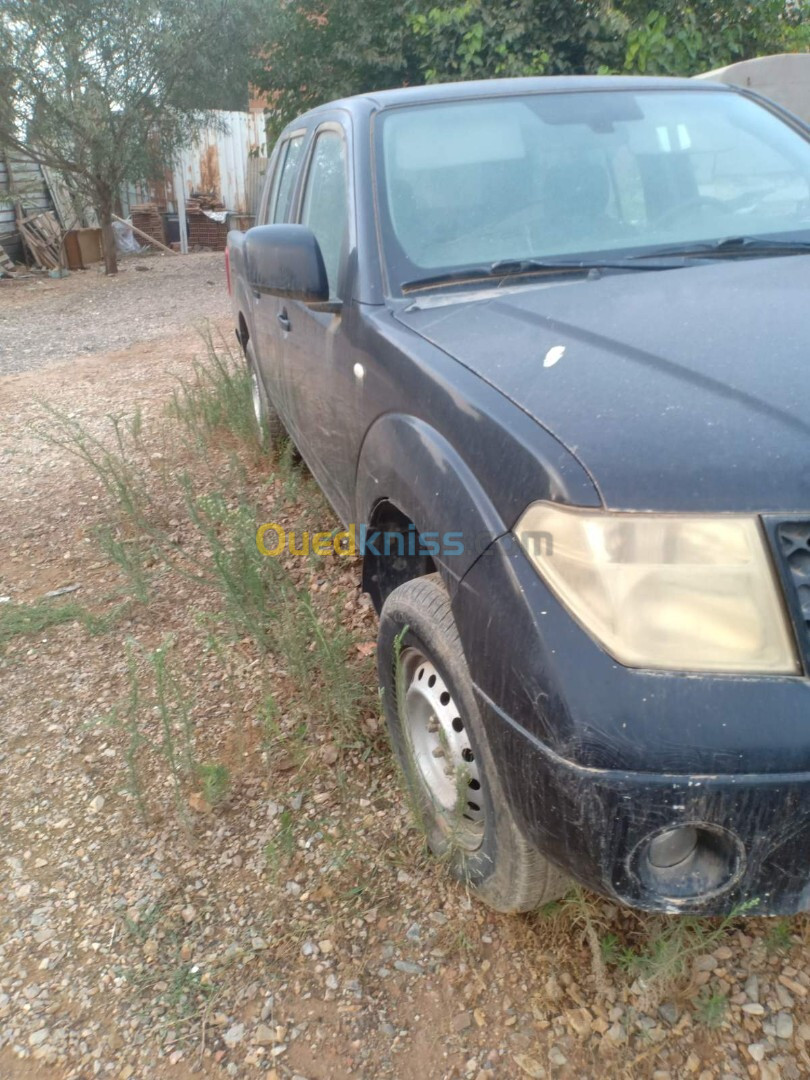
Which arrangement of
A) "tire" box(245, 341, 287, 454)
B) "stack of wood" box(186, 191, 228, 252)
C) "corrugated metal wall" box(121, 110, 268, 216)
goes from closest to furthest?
1. "tire" box(245, 341, 287, 454)
2. "corrugated metal wall" box(121, 110, 268, 216)
3. "stack of wood" box(186, 191, 228, 252)

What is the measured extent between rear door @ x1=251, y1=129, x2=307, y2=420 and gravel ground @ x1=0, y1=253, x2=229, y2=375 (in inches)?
210

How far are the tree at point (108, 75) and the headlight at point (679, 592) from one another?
15211 mm

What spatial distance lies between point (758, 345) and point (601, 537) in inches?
23.4

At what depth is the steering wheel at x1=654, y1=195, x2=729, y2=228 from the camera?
267 cm

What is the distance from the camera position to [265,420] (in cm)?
492

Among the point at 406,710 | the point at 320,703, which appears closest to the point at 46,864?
the point at 320,703

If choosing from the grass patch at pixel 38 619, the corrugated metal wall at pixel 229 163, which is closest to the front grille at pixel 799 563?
the grass patch at pixel 38 619

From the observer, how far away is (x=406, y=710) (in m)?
2.18

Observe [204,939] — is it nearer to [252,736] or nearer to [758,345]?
[252,736]

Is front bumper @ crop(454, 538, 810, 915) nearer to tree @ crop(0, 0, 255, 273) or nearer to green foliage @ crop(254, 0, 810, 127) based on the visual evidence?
green foliage @ crop(254, 0, 810, 127)

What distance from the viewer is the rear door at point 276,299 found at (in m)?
3.71

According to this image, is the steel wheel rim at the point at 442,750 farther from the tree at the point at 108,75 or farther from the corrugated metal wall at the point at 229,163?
the corrugated metal wall at the point at 229,163

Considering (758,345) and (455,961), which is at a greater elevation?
(758,345)

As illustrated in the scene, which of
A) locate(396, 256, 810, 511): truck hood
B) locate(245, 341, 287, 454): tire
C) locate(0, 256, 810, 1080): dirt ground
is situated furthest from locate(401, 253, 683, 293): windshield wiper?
locate(245, 341, 287, 454): tire
